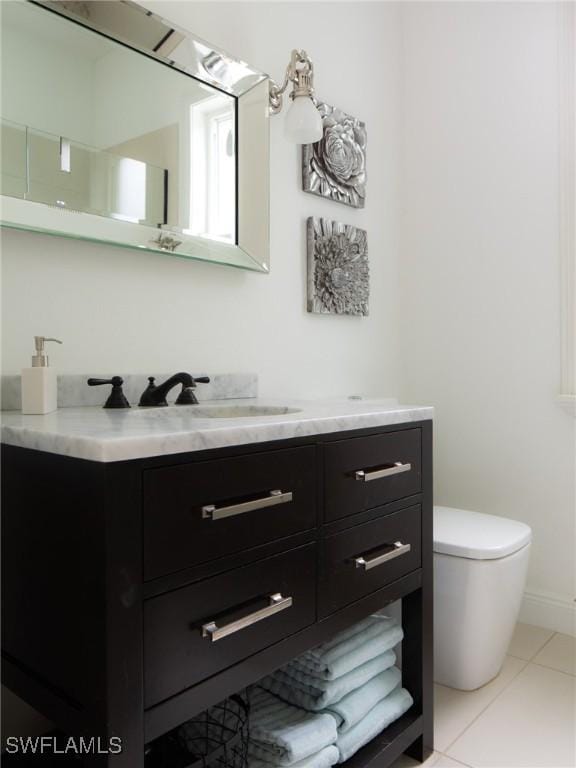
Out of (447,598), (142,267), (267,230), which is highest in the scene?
(267,230)

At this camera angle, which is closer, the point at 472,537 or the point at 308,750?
the point at 308,750

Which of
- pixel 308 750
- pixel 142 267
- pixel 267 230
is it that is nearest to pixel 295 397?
pixel 267 230

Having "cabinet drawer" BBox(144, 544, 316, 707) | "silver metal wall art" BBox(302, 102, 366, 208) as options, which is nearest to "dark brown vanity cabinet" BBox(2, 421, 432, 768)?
"cabinet drawer" BBox(144, 544, 316, 707)

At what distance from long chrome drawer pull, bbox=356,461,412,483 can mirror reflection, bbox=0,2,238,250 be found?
0.76 m

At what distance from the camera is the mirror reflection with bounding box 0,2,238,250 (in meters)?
1.17

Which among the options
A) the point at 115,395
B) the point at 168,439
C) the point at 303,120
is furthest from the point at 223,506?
the point at 303,120

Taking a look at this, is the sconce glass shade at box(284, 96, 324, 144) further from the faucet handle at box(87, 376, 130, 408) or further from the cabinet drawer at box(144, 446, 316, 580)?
the cabinet drawer at box(144, 446, 316, 580)

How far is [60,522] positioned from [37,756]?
0.64 metres

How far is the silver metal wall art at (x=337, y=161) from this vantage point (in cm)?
194

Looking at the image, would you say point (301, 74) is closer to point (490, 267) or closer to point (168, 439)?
point (490, 267)

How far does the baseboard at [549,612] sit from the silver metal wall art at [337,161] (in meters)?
1.60

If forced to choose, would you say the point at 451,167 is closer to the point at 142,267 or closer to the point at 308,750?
the point at 142,267

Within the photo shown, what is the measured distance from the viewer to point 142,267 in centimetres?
144

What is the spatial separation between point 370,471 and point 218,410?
41 cm
